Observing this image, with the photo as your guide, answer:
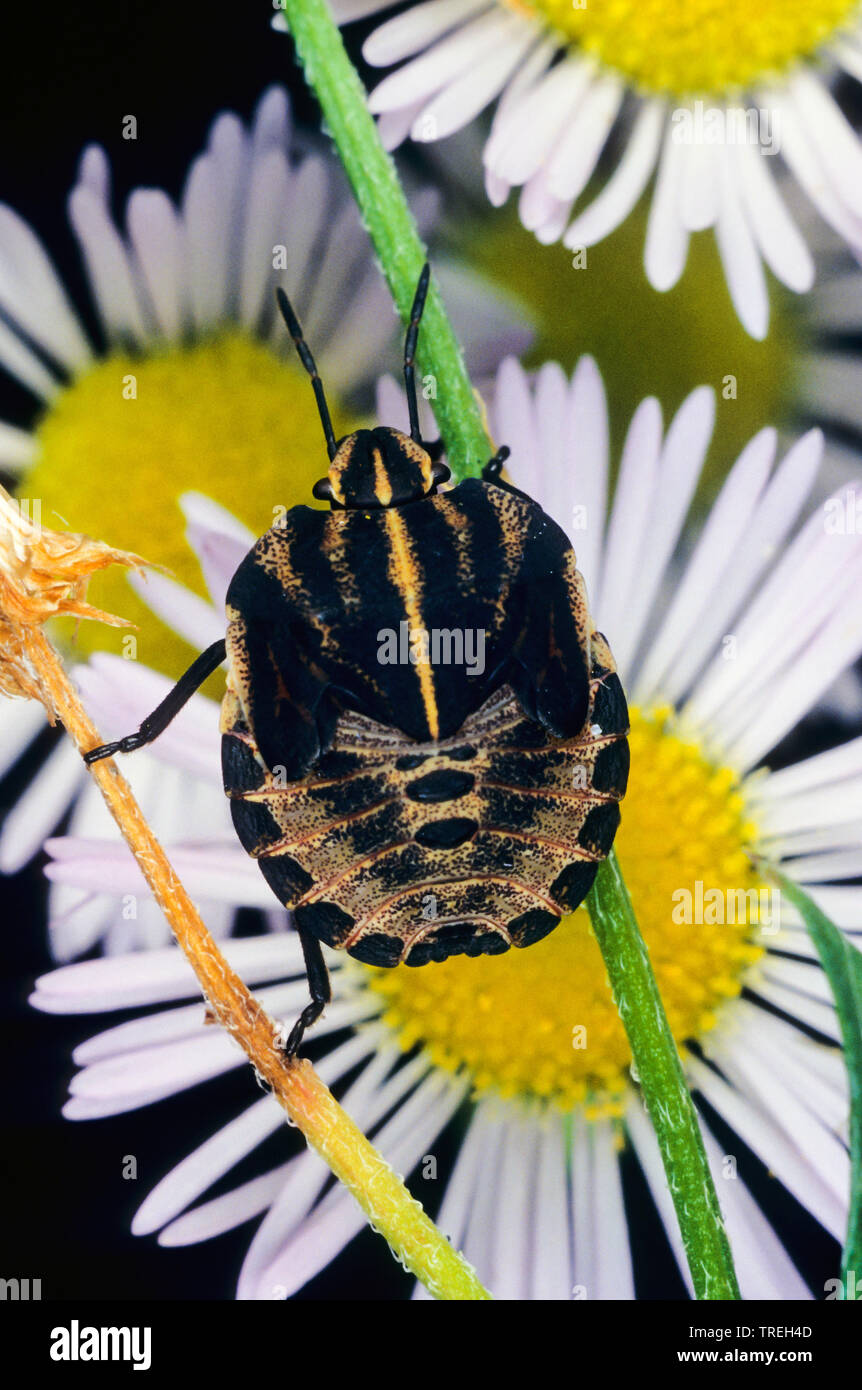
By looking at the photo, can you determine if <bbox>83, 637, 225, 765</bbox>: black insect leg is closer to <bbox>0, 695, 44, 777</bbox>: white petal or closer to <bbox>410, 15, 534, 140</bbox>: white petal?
<bbox>0, 695, 44, 777</bbox>: white petal

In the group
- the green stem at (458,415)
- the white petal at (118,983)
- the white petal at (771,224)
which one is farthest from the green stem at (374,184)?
the white petal at (118,983)

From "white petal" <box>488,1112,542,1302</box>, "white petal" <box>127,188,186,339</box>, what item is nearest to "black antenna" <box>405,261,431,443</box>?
"white petal" <box>127,188,186,339</box>

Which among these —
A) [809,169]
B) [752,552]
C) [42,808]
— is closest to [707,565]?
[752,552]

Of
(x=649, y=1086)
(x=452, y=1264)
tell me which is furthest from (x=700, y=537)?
(x=452, y=1264)

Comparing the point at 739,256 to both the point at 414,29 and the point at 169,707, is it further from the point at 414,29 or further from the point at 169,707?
the point at 169,707

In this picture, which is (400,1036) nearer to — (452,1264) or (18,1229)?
(452,1264)
